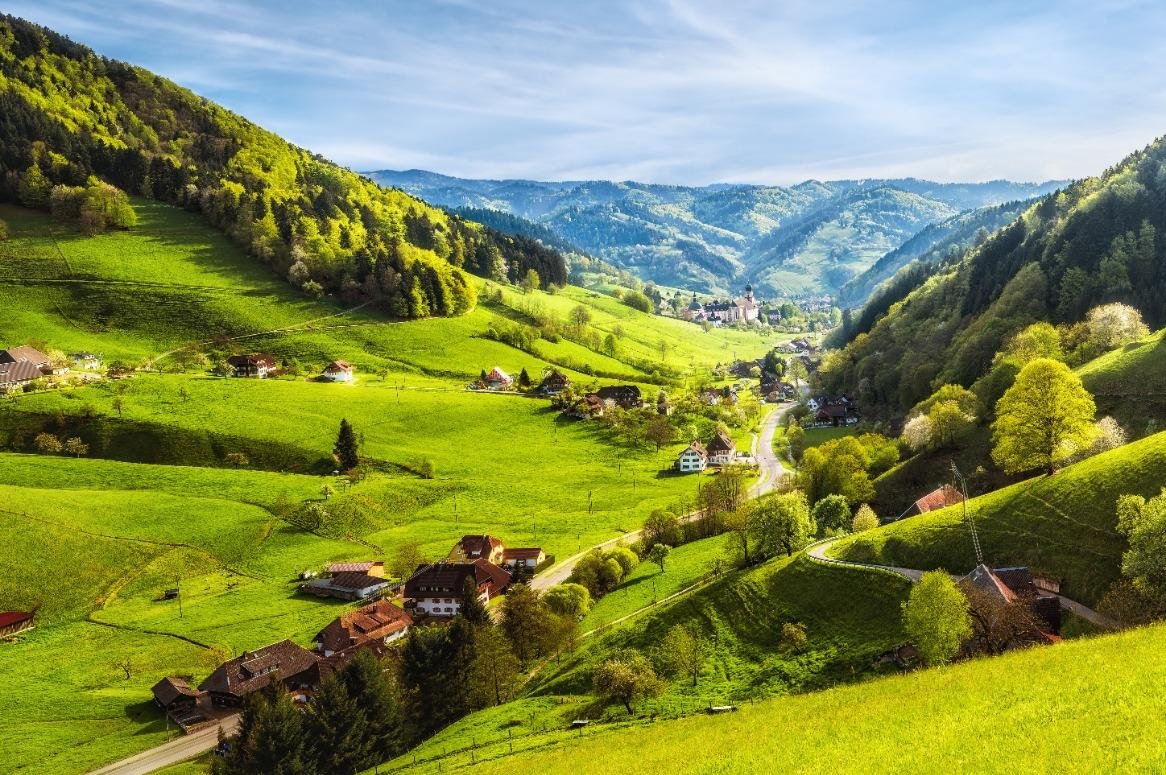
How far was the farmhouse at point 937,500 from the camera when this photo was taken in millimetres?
76250

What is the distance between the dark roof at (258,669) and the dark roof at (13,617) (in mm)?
27423

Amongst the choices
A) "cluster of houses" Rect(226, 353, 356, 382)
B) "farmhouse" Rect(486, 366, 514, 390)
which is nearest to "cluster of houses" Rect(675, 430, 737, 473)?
"farmhouse" Rect(486, 366, 514, 390)

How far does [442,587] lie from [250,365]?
93729 mm

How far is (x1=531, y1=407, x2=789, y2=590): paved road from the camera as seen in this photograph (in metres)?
87.4

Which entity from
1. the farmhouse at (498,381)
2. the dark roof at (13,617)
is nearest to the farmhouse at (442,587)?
the dark roof at (13,617)

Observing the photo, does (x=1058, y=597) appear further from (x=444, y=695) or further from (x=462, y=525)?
(x=462, y=525)

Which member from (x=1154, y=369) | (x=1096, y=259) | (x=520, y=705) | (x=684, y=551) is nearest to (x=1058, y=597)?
(x=520, y=705)

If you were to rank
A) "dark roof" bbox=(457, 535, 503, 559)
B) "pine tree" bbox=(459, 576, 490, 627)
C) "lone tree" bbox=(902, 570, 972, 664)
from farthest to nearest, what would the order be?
"dark roof" bbox=(457, 535, 503, 559) → "pine tree" bbox=(459, 576, 490, 627) → "lone tree" bbox=(902, 570, 972, 664)

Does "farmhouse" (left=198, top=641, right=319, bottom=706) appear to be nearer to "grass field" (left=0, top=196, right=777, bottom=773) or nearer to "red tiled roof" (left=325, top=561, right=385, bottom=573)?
"grass field" (left=0, top=196, right=777, bottom=773)

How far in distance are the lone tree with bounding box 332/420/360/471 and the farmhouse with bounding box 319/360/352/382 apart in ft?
135

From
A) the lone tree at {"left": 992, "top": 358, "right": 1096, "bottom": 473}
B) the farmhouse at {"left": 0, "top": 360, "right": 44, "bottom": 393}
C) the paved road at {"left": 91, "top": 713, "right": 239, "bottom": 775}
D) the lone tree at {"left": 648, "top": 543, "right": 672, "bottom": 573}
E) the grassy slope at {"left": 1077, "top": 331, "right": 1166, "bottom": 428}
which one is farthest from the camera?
the farmhouse at {"left": 0, "top": 360, "right": 44, "bottom": 393}

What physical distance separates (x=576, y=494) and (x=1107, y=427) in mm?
73656

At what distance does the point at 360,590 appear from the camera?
8425 centimetres

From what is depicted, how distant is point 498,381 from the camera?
170000 mm
